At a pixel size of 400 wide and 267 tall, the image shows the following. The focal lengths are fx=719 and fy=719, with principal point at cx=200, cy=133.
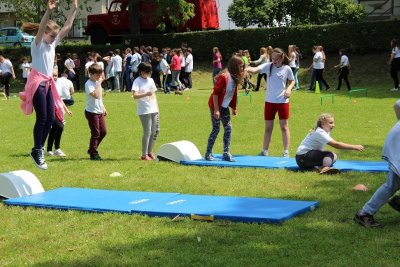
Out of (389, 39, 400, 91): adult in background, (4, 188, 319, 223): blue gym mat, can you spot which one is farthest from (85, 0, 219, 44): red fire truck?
(4, 188, 319, 223): blue gym mat

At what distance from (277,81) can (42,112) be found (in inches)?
163

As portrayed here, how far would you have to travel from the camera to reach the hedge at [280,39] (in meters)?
34.4

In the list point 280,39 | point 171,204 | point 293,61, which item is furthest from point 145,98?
point 280,39

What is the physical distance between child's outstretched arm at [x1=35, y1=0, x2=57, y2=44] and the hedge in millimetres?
27135

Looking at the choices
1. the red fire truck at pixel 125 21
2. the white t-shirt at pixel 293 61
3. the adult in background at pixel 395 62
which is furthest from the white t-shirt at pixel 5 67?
the adult in background at pixel 395 62

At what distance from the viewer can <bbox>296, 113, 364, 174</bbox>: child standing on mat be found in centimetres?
988

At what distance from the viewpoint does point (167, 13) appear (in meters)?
39.1

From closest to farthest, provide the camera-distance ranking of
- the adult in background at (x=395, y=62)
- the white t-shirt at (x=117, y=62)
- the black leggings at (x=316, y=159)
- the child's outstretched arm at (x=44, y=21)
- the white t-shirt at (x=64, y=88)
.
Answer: the child's outstretched arm at (x=44, y=21) < the black leggings at (x=316, y=159) < the white t-shirt at (x=64, y=88) < the adult in background at (x=395, y=62) < the white t-shirt at (x=117, y=62)

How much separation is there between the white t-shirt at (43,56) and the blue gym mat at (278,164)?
8.92ft

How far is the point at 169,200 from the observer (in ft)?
26.9

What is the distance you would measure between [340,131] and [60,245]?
404 inches

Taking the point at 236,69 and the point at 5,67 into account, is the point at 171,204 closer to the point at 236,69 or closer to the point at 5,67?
the point at 236,69

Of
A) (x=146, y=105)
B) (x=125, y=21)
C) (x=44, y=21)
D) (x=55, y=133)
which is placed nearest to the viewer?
(x=44, y=21)

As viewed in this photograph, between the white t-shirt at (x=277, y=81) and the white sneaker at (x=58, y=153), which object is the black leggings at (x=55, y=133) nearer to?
the white sneaker at (x=58, y=153)
